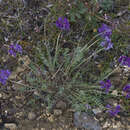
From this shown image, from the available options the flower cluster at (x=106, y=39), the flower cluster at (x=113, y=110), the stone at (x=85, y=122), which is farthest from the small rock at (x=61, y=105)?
the flower cluster at (x=106, y=39)

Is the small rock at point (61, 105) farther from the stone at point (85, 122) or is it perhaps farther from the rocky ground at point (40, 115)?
the stone at point (85, 122)

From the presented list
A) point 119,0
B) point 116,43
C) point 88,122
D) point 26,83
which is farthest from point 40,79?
point 119,0

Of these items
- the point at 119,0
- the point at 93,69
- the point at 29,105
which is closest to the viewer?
the point at 29,105

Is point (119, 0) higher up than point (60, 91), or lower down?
higher up

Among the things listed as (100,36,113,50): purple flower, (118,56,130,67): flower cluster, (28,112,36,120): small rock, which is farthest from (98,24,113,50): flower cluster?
(28,112,36,120): small rock

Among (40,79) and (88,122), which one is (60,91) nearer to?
(40,79)

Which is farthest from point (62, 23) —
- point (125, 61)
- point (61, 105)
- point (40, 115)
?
point (40, 115)

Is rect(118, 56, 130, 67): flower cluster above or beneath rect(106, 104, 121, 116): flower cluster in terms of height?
above

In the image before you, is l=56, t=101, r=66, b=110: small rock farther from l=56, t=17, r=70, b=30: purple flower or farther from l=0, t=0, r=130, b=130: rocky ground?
l=56, t=17, r=70, b=30: purple flower
